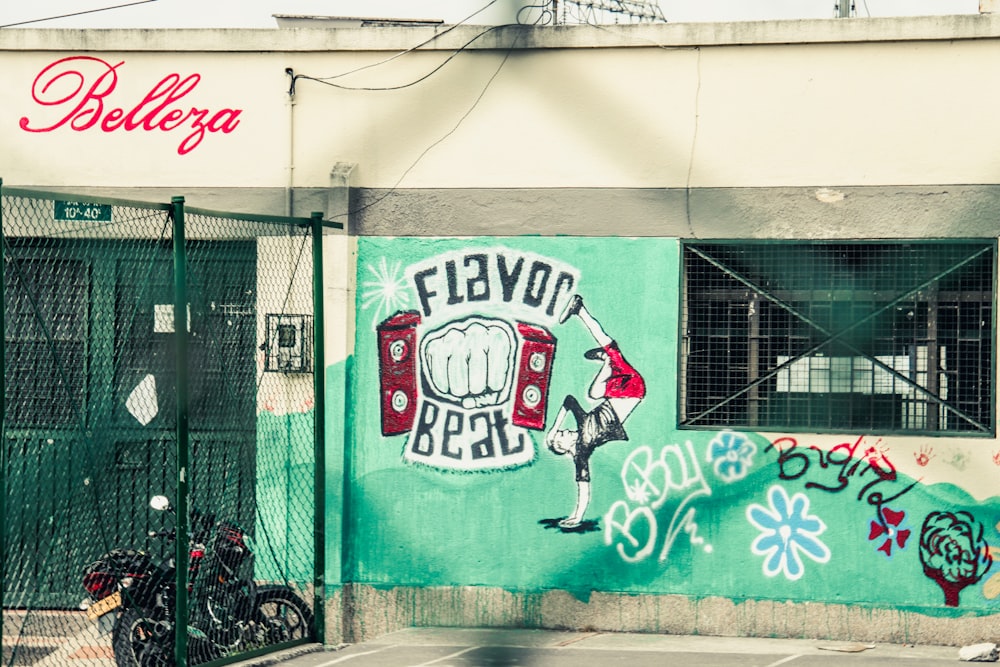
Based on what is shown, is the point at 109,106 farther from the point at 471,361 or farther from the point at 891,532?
the point at 891,532

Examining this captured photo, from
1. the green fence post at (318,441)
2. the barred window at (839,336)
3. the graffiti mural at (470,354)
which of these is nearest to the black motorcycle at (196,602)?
the green fence post at (318,441)

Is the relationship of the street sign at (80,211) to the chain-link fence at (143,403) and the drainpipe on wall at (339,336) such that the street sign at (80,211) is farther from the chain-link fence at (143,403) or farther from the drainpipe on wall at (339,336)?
the drainpipe on wall at (339,336)

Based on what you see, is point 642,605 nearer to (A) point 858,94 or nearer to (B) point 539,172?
(B) point 539,172

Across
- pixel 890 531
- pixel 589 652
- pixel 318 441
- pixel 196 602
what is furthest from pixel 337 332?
pixel 890 531

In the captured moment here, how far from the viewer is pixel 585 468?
953 cm

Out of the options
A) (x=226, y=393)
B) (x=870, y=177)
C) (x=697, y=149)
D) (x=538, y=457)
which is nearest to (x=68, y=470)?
(x=226, y=393)

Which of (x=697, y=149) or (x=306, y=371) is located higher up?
(x=697, y=149)

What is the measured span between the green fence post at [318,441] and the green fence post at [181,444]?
156cm

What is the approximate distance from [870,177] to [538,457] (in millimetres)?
3028

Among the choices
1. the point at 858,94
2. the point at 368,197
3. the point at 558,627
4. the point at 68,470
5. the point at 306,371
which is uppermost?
the point at 858,94

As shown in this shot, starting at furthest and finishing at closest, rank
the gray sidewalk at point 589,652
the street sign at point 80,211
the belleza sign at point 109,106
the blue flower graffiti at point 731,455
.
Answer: the belleza sign at point 109,106 → the blue flower graffiti at point 731,455 → the gray sidewalk at point 589,652 → the street sign at point 80,211

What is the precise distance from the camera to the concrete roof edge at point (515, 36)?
919 cm

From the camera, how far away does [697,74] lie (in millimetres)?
9477

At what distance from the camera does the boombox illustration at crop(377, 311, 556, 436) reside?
9.63 m
